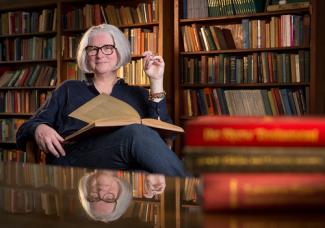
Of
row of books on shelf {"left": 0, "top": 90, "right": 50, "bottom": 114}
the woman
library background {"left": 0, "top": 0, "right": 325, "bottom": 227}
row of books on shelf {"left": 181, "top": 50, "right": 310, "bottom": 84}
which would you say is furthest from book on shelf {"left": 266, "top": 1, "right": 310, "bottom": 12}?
row of books on shelf {"left": 0, "top": 90, "right": 50, "bottom": 114}

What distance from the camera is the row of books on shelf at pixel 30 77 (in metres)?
4.45

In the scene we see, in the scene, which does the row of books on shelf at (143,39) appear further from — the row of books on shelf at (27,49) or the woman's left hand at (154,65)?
the woman's left hand at (154,65)

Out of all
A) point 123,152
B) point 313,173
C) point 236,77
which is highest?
A: point 236,77

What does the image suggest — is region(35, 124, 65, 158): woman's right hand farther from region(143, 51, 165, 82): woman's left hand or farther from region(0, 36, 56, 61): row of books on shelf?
region(0, 36, 56, 61): row of books on shelf

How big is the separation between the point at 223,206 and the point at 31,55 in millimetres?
4195

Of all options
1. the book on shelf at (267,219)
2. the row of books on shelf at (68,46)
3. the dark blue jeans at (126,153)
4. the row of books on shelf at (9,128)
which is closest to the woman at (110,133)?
the dark blue jeans at (126,153)

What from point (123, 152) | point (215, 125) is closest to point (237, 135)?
point (215, 125)

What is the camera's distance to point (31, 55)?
4.55 meters

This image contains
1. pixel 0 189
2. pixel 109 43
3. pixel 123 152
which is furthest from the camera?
pixel 109 43

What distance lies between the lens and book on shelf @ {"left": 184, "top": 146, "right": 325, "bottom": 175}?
1.90 ft

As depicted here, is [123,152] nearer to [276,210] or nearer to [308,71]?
[276,210]

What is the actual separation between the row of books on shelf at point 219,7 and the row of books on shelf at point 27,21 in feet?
4.14

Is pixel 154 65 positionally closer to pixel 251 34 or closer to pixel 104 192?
pixel 251 34

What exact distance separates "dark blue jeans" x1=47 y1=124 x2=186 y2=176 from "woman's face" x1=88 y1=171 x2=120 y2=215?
56 centimetres
